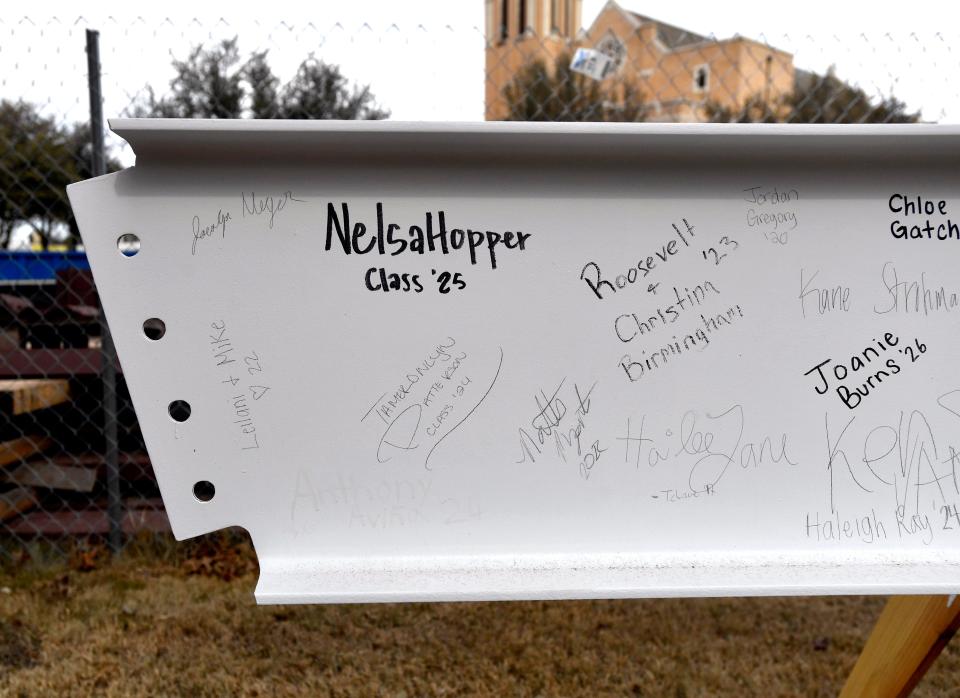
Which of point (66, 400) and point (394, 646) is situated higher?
point (66, 400)

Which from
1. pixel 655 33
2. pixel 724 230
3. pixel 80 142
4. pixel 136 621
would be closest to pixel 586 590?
pixel 724 230

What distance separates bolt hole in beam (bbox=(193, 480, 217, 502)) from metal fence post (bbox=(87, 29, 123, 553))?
1821 millimetres

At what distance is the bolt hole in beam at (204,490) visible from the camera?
53.6 inches

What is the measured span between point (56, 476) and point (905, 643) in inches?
131

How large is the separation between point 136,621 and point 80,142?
2.22m

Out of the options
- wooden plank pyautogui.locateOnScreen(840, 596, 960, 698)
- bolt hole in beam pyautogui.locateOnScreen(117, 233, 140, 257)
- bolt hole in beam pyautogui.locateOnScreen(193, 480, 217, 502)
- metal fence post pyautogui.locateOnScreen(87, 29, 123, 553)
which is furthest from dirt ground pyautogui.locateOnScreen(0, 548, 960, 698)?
bolt hole in beam pyautogui.locateOnScreen(117, 233, 140, 257)

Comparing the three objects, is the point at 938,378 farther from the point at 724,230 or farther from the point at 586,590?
the point at 586,590

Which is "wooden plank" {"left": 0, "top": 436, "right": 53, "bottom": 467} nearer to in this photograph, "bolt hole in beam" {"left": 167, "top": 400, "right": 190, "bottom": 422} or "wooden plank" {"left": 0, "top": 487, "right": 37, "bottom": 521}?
"wooden plank" {"left": 0, "top": 487, "right": 37, "bottom": 521}

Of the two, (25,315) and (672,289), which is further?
(25,315)

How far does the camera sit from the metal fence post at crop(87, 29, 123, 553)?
9.32ft

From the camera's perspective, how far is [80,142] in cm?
330

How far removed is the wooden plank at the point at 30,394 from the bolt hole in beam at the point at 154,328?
2.09 meters
